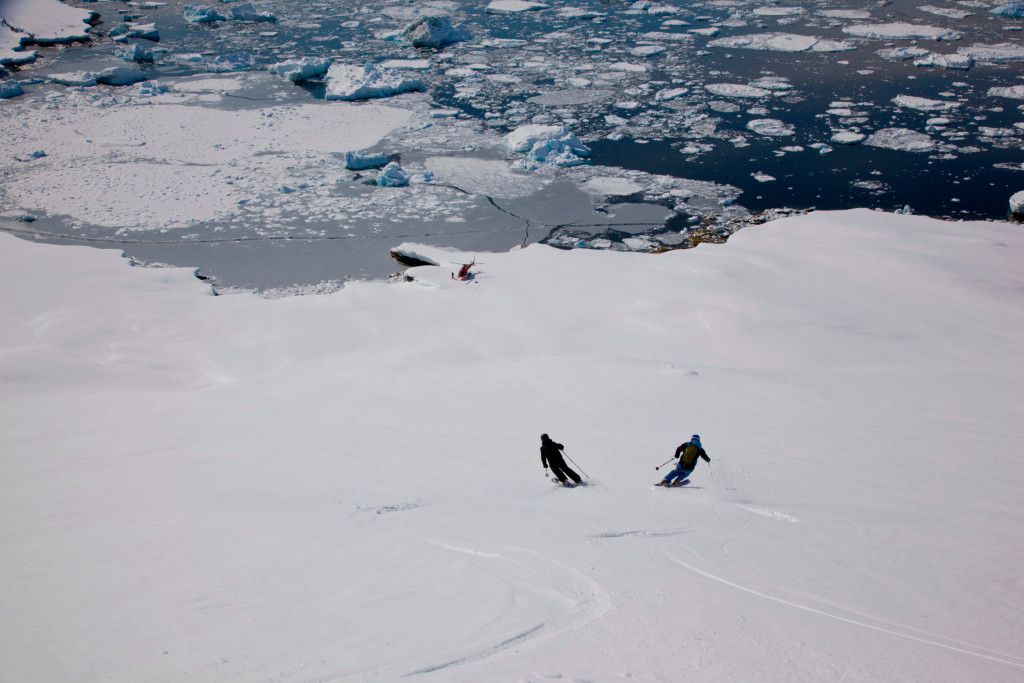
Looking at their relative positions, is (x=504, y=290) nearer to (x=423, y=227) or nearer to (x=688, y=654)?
(x=423, y=227)

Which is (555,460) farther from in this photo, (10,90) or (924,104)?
(10,90)

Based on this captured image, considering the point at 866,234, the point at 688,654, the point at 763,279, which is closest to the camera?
the point at 688,654

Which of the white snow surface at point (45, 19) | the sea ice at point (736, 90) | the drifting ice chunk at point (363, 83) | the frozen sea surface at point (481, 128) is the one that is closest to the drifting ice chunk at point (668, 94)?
the frozen sea surface at point (481, 128)

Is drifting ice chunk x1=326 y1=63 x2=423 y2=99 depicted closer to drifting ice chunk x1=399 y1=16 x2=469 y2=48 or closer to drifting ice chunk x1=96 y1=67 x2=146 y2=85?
drifting ice chunk x1=399 y1=16 x2=469 y2=48

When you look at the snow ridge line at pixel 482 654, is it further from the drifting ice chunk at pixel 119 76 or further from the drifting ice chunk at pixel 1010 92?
the drifting ice chunk at pixel 119 76

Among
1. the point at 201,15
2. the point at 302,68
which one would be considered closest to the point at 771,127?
the point at 302,68

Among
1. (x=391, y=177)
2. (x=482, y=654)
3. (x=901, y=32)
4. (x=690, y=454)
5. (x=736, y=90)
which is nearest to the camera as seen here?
(x=482, y=654)

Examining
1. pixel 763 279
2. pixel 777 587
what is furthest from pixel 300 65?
pixel 777 587
